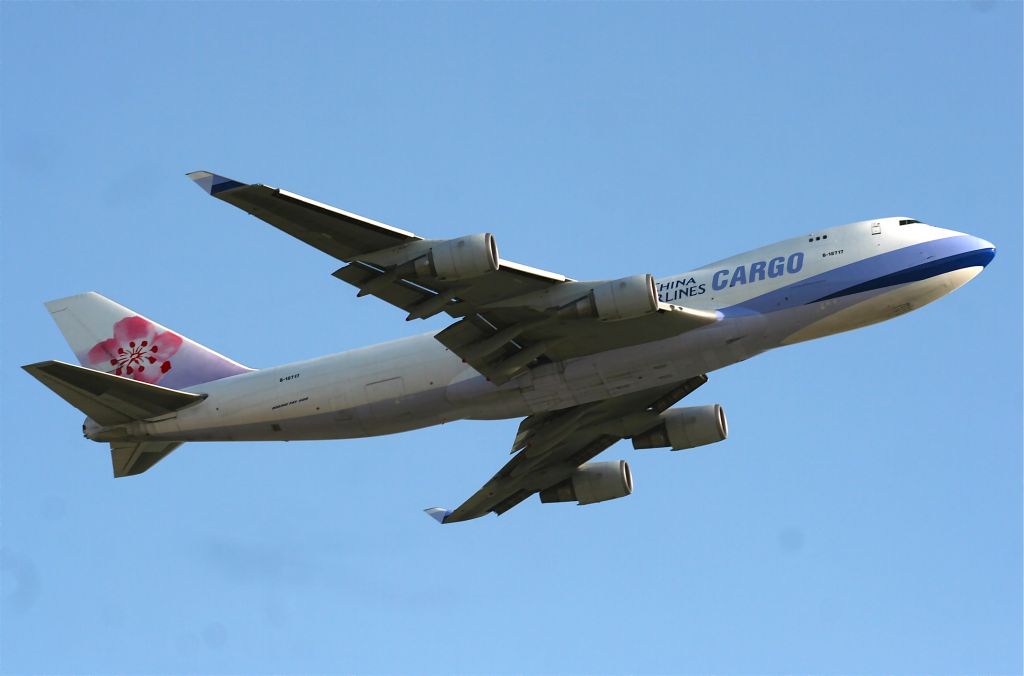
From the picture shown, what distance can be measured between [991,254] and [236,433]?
24.3 m

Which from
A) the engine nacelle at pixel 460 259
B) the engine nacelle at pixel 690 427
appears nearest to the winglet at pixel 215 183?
the engine nacelle at pixel 460 259

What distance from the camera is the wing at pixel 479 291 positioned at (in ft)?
113

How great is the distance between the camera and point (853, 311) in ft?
127

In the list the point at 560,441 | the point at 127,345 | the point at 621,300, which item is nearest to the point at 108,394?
the point at 127,345

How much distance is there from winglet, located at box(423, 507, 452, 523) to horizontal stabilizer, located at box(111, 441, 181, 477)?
9893 millimetres

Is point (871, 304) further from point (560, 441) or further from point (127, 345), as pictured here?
point (127, 345)

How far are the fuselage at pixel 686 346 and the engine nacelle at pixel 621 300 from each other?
2.33 m

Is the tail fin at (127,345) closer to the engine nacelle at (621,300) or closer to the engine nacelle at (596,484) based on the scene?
the engine nacelle at (596,484)

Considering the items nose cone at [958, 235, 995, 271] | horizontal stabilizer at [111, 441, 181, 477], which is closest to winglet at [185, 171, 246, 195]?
horizontal stabilizer at [111, 441, 181, 477]

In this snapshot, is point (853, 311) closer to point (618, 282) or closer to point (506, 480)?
point (618, 282)

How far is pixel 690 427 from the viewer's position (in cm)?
4525

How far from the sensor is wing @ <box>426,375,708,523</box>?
146 feet

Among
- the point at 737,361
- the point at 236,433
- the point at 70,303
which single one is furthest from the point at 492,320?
the point at 70,303

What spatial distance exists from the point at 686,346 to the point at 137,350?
795 inches
